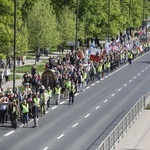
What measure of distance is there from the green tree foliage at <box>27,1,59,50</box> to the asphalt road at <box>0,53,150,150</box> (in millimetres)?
11175

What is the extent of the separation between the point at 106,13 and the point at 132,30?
35701mm

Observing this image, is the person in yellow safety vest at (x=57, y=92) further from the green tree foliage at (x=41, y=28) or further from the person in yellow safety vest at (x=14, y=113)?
the green tree foliage at (x=41, y=28)

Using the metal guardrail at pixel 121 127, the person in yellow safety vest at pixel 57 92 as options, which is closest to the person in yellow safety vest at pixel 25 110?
the metal guardrail at pixel 121 127

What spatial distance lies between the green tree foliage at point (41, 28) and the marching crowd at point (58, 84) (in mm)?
5053

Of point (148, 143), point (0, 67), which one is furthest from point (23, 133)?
point (0, 67)

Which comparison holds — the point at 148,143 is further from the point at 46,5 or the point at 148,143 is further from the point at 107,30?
the point at 107,30

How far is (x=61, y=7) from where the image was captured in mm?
93312

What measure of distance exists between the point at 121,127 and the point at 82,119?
700 cm

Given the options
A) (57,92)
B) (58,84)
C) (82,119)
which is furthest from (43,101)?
(58,84)

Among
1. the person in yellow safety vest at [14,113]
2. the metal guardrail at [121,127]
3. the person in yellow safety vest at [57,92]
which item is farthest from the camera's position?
the person in yellow safety vest at [57,92]

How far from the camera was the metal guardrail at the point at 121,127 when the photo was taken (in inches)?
1202

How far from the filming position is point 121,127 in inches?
1383

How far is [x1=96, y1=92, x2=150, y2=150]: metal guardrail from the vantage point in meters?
30.5

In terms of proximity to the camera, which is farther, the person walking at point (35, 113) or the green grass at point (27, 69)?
the green grass at point (27, 69)
